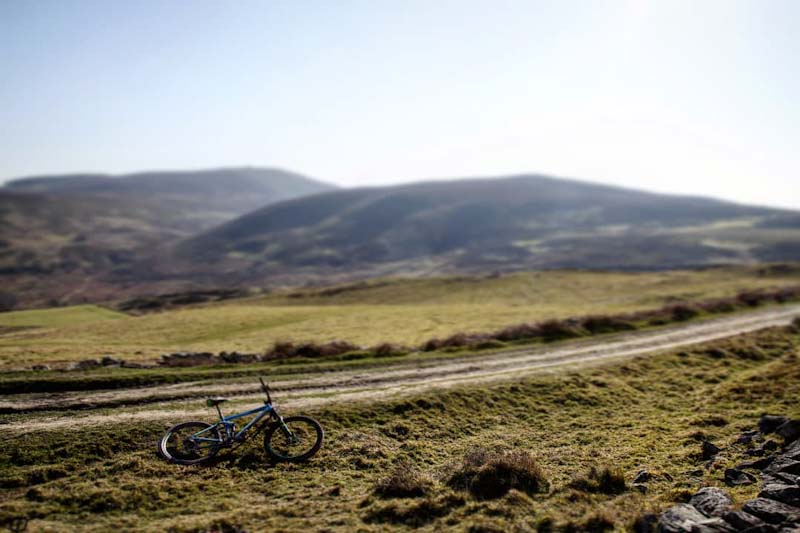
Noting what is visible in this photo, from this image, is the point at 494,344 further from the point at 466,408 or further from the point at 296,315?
the point at 296,315

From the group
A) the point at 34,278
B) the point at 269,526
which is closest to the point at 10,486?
the point at 269,526

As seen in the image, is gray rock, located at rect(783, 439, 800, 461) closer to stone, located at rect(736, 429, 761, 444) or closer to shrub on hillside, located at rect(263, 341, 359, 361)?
stone, located at rect(736, 429, 761, 444)

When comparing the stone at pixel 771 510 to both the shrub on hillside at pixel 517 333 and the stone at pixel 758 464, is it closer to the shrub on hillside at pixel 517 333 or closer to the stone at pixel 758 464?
the stone at pixel 758 464

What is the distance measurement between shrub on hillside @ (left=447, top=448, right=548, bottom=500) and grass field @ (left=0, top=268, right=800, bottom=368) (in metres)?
23.8

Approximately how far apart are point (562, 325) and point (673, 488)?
101 ft

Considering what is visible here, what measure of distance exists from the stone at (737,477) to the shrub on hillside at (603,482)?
3435mm

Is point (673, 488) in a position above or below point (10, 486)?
below

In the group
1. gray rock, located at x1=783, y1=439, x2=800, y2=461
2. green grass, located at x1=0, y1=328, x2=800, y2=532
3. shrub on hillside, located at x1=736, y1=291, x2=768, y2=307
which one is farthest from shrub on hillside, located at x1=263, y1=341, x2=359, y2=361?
shrub on hillside, located at x1=736, y1=291, x2=768, y2=307

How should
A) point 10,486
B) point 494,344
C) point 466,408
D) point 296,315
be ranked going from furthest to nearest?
1. point 296,315
2. point 494,344
3. point 466,408
4. point 10,486

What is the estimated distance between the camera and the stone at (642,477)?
16.1 m

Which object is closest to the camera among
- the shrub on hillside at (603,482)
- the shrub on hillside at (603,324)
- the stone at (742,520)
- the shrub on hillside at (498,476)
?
the stone at (742,520)

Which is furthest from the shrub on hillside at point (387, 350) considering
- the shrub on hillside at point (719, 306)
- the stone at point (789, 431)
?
the shrub on hillside at point (719, 306)

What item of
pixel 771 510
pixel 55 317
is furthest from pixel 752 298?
pixel 55 317

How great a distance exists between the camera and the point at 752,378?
93.7 feet
